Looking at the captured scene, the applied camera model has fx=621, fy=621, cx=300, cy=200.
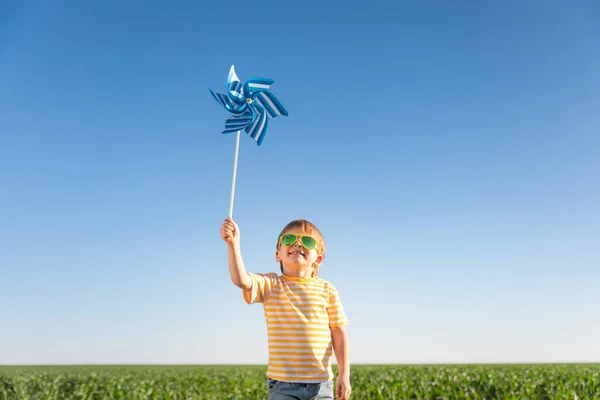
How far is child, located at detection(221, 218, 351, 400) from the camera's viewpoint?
13.4 ft

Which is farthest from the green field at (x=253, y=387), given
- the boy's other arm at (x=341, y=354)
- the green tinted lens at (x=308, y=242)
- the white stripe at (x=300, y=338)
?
the green tinted lens at (x=308, y=242)

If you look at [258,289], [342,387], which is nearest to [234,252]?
[258,289]

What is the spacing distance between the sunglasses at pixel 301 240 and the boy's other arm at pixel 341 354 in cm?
60

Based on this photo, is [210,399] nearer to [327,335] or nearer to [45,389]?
[45,389]

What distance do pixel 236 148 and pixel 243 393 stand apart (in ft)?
20.9

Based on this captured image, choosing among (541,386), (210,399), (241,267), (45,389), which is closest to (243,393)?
(210,399)

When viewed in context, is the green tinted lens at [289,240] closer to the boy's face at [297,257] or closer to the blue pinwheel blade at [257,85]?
the boy's face at [297,257]

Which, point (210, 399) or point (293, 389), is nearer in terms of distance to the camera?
point (293, 389)

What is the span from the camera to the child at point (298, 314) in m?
4.08

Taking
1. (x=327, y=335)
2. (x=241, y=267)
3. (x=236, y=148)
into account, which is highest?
(x=236, y=148)

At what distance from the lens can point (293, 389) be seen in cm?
403

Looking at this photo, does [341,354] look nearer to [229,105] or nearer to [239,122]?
[239,122]

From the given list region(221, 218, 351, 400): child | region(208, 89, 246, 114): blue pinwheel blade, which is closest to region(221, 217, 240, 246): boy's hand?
region(221, 218, 351, 400): child

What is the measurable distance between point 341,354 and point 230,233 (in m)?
1.16
